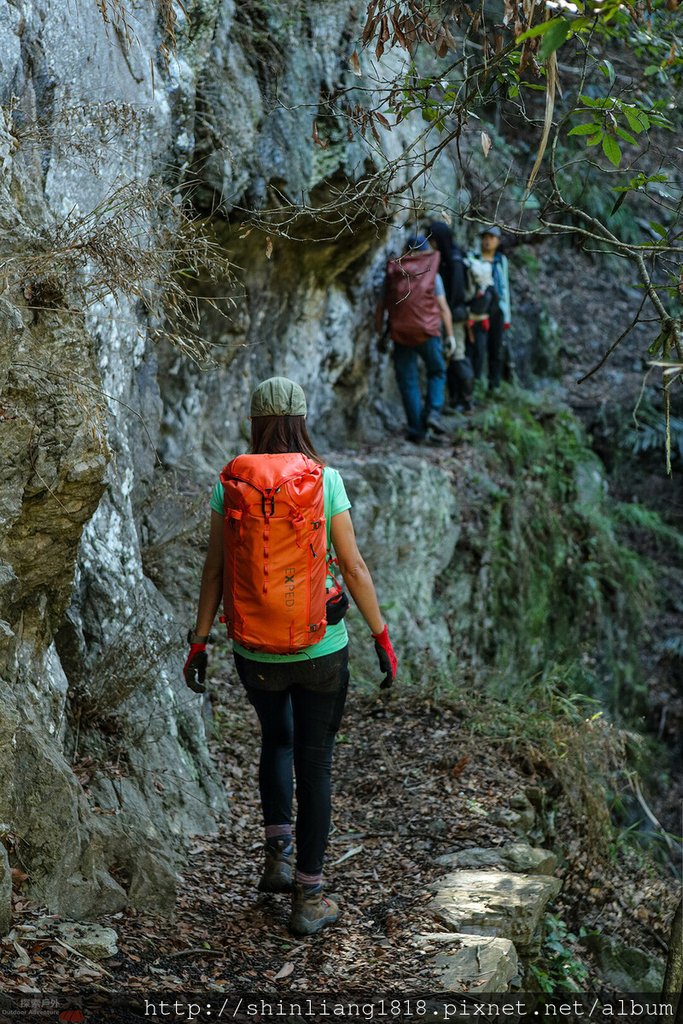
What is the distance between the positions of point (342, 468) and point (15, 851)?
262 inches

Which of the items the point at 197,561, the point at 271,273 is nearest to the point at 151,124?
the point at 197,561

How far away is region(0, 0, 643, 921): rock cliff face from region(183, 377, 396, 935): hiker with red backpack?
60cm

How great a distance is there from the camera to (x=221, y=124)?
22.8ft

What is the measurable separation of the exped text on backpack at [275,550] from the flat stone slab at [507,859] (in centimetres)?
206

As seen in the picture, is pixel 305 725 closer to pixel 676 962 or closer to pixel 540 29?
pixel 676 962

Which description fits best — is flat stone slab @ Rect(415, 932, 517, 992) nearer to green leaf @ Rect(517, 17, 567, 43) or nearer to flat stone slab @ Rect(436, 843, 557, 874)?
flat stone slab @ Rect(436, 843, 557, 874)

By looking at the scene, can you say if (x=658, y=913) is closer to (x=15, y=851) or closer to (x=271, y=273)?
(x=15, y=851)

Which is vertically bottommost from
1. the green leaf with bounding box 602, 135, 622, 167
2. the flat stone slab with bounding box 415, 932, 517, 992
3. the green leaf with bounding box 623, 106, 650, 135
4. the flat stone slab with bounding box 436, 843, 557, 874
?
the flat stone slab with bounding box 436, 843, 557, 874

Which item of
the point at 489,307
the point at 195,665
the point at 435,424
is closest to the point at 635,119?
the point at 195,665

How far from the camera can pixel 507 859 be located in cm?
520

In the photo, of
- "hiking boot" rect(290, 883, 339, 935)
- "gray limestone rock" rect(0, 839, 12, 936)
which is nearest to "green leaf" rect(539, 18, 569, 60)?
"gray limestone rock" rect(0, 839, 12, 936)

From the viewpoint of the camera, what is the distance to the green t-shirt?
384 centimetres

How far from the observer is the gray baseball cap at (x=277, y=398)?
12.7ft

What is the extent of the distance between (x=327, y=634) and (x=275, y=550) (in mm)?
466
